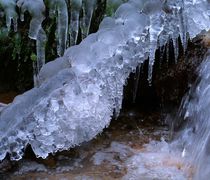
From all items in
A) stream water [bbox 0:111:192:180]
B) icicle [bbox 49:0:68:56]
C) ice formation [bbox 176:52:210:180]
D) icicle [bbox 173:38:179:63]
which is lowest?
stream water [bbox 0:111:192:180]

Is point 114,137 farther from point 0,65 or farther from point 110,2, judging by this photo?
point 0,65

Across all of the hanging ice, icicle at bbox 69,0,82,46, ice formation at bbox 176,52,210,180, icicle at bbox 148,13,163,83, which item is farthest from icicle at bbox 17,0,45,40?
ice formation at bbox 176,52,210,180

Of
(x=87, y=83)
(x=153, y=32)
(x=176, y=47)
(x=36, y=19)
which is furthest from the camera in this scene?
(x=36, y=19)

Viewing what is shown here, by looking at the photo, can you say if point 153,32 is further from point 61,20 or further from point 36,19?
point 36,19

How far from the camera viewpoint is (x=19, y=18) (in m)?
3.55

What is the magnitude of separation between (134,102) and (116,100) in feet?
1.87

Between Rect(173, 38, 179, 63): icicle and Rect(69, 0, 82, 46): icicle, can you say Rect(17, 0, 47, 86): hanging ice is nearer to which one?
Rect(69, 0, 82, 46): icicle

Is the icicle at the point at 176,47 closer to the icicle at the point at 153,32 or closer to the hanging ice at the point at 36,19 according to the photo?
the icicle at the point at 153,32

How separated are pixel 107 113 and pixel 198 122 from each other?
57cm

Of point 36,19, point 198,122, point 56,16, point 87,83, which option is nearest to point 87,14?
point 56,16

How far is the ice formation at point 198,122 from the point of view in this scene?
2.77m

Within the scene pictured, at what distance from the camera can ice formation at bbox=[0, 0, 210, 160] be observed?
257 cm

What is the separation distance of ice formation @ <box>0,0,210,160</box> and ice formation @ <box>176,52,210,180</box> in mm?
277

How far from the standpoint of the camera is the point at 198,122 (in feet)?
9.96
